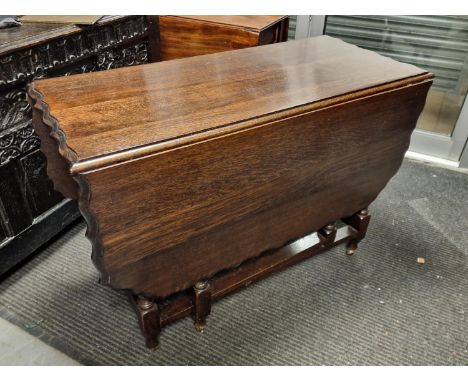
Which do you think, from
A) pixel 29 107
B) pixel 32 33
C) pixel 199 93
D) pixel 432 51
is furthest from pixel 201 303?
pixel 432 51

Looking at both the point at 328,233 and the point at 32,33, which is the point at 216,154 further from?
the point at 32,33

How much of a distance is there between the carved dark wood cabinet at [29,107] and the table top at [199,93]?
0.77 ft

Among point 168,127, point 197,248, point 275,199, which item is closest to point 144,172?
point 168,127

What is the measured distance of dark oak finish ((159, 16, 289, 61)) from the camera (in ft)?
5.92

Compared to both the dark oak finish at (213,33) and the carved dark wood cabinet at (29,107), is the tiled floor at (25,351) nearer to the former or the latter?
the carved dark wood cabinet at (29,107)

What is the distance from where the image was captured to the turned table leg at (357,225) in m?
1.59

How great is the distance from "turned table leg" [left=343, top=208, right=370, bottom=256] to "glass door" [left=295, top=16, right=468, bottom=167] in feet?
3.28

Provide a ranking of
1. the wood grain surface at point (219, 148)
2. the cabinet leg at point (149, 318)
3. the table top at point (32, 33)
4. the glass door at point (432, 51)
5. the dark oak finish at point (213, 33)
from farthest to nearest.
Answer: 1. the glass door at point (432, 51)
2. the dark oak finish at point (213, 33)
3. the table top at point (32, 33)
4. the cabinet leg at point (149, 318)
5. the wood grain surface at point (219, 148)

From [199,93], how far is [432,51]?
1688 mm

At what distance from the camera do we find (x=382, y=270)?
5.31ft

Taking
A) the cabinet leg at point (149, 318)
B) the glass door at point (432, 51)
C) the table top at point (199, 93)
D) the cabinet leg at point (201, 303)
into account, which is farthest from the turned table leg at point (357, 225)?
the glass door at point (432, 51)

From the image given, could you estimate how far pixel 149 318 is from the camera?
122cm

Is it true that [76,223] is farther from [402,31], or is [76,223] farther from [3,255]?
[402,31]

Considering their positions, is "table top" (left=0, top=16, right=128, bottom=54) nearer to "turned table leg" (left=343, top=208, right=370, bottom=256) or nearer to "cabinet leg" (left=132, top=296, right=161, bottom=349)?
"cabinet leg" (left=132, top=296, right=161, bottom=349)
